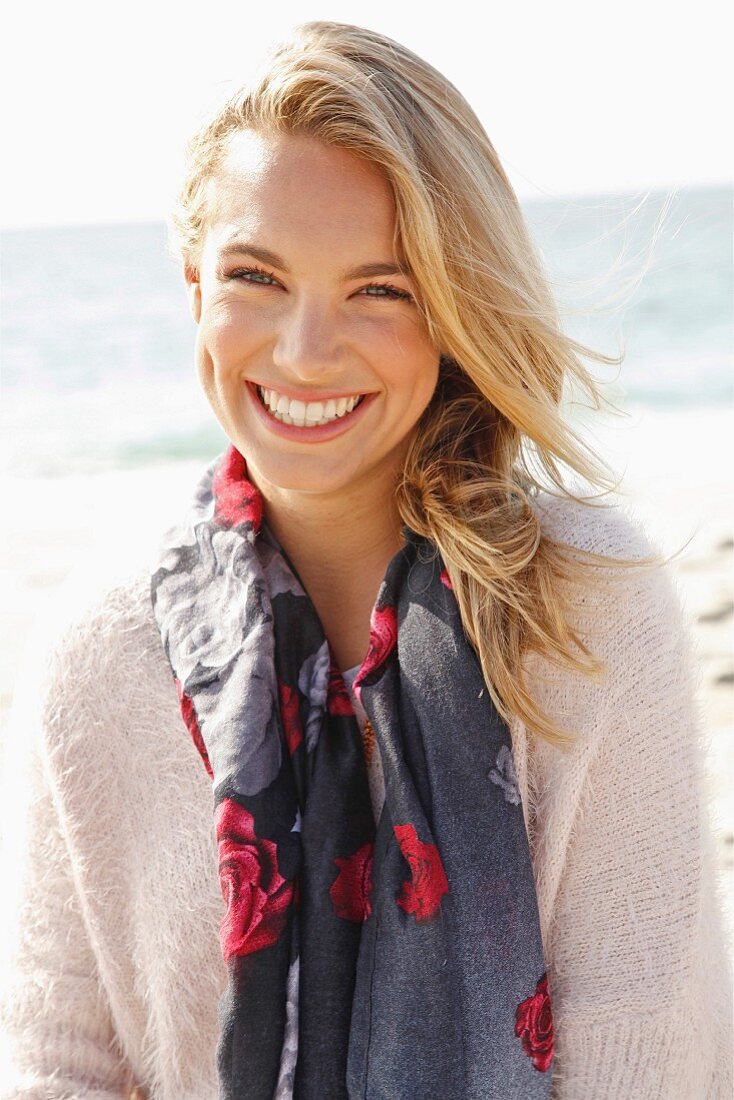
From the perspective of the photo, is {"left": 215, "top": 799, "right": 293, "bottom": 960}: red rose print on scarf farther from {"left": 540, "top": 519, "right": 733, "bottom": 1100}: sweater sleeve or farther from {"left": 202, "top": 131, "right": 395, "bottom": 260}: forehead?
{"left": 202, "top": 131, "right": 395, "bottom": 260}: forehead

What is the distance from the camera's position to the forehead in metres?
1.81

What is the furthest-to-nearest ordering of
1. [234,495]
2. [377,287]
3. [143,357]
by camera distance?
[143,357] → [234,495] → [377,287]

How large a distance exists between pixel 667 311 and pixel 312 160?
52.9ft

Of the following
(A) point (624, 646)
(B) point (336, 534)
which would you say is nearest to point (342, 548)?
(B) point (336, 534)

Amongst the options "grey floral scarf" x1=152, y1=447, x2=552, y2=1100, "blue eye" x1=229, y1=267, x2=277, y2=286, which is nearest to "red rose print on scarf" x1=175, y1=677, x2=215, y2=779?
"grey floral scarf" x1=152, y1=447, x2=552, y2=1100

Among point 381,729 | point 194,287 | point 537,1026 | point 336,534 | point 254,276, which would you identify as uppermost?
point 194,287

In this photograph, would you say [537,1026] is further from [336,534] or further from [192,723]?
[336,534]

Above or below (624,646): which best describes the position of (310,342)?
above

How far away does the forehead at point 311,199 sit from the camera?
1.81 metres

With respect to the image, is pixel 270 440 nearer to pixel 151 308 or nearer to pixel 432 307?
pixel 432 307

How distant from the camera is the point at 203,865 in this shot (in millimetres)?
2027

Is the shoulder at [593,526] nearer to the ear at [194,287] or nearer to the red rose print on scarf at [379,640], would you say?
the red rose print on scarf at [379,640]

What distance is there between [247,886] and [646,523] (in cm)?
89

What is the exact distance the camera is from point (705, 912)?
1.88 m
